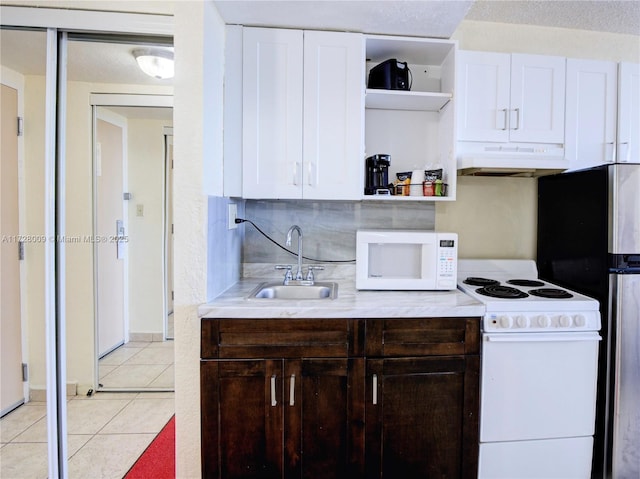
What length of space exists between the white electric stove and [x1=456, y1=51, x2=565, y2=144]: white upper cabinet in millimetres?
951

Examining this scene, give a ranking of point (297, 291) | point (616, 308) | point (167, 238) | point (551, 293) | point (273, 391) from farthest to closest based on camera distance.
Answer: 1. point (167, 238)
2. point (297, 291)
3. point (551, 293)
4. point (616, 308)
5. point (273, 391)

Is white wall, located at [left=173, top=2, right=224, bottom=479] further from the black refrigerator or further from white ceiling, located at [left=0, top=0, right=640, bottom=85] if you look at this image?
the black refrigerator

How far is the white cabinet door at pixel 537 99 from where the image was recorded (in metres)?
1.88

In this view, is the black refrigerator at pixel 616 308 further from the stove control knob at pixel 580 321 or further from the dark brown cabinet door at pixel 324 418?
the dark brown cabinet door at pixel 324 418

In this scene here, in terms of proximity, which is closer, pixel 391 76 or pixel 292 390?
pixel 292 390

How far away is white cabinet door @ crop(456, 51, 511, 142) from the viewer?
1.87 m

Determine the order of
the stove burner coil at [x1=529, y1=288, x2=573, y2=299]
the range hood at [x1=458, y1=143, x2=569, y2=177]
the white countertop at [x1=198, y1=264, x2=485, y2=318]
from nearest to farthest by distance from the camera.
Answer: the white countertop at [x1=198, y1=264, x2=485, y2=318]
the stove burner coil at [x1=529, y1=288, x2=573, y2=299]
the range hood at [x1=458, y1=143, x2=569, y2=177]

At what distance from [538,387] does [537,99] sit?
1.53m

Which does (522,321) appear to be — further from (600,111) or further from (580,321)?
(600,111)

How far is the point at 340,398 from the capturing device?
1440mm

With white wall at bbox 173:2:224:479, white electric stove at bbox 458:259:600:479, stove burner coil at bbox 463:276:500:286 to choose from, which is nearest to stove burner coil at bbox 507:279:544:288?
stove burner coil at bbox 463:276:500:286

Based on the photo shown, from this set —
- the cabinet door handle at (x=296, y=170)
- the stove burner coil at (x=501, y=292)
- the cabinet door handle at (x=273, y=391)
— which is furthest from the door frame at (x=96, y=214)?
the stove burner coil at (x=501, y=292)

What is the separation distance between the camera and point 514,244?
219 cm

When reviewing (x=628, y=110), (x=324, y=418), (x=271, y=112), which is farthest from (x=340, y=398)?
(x=628, y=110)
